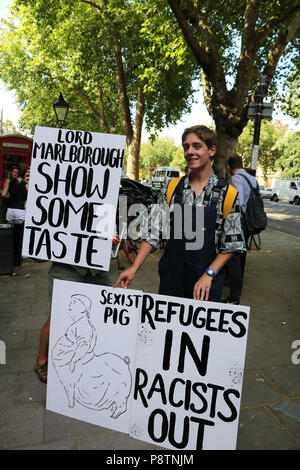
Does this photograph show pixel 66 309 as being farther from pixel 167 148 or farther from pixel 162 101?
pixel 167 148

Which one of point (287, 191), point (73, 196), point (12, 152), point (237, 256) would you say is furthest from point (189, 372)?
point (287, 191)

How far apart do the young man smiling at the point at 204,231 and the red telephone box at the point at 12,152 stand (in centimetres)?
1315

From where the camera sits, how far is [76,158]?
2.53m

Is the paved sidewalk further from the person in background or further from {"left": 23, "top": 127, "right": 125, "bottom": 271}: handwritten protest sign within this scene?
{"left": 23, "top": 127, "right": 125, "bottom": 271}: handwritten protest sign

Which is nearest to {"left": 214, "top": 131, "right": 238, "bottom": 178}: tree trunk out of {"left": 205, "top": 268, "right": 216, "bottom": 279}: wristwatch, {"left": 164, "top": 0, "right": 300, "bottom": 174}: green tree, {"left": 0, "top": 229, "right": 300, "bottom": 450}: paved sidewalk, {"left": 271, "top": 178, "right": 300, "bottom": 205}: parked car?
{"left": 164, "top": 0, "right": 300, "bottom": 174}: green tree

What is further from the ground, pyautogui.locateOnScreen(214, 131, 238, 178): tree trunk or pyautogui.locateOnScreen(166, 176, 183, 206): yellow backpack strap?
pyautogui.locateOnScreen(214, 131, 238, 178): tree trunk

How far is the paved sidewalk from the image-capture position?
91.5 inches

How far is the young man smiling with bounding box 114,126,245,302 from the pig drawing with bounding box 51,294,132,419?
14.0 inches

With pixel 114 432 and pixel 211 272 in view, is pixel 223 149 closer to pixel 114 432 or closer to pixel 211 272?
pixel 211 272

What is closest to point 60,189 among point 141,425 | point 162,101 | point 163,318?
point 163,318

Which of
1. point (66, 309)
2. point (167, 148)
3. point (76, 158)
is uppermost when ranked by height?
point (167, 148)

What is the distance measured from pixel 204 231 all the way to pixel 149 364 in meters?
0.84

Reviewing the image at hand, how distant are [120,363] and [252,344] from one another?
2036 millimetres

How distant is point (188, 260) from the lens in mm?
2275
